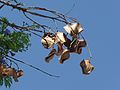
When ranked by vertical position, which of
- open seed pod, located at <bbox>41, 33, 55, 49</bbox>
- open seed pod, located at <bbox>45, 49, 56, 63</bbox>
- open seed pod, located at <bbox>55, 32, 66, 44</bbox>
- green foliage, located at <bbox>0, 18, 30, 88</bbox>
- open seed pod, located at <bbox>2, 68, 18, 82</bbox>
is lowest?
open seed pod, located at <bbox>45, 49, 56, 63</bbox>

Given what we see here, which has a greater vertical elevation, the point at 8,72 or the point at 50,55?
the point at 8,72

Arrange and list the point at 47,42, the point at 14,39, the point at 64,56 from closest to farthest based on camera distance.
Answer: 1. the point at 64,56
2. the point at 47,42
3. the point at 14,39

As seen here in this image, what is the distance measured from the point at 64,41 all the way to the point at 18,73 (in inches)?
23.4

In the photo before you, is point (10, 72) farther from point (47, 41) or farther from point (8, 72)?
point (47, 41)

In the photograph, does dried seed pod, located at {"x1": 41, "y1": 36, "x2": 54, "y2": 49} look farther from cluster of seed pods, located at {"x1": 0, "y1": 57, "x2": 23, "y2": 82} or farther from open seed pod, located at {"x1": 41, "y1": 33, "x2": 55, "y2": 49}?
cluster of seed pods, located at {"x1": 0, "y1": 57, "x2": 23, "y2": 82}

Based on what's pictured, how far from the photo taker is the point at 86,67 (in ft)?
7.79

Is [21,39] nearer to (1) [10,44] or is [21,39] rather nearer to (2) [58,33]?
(1) [10,44]

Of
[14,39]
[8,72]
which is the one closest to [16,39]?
[14,39]

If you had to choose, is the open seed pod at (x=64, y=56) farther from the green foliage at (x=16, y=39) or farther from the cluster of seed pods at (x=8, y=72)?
the green foliage at (x=16, y=39)

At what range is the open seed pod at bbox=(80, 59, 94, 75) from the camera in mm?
2333

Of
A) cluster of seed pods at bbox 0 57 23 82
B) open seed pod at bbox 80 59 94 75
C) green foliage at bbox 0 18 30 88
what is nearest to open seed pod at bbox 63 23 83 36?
open seed pod at bbox 80 59 94 75

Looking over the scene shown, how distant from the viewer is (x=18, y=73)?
283 cm

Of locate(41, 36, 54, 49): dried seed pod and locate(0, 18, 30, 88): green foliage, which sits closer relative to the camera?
locate(41, 36, 54, 49): dried seed pod

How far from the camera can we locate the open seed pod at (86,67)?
2333 millimetres
